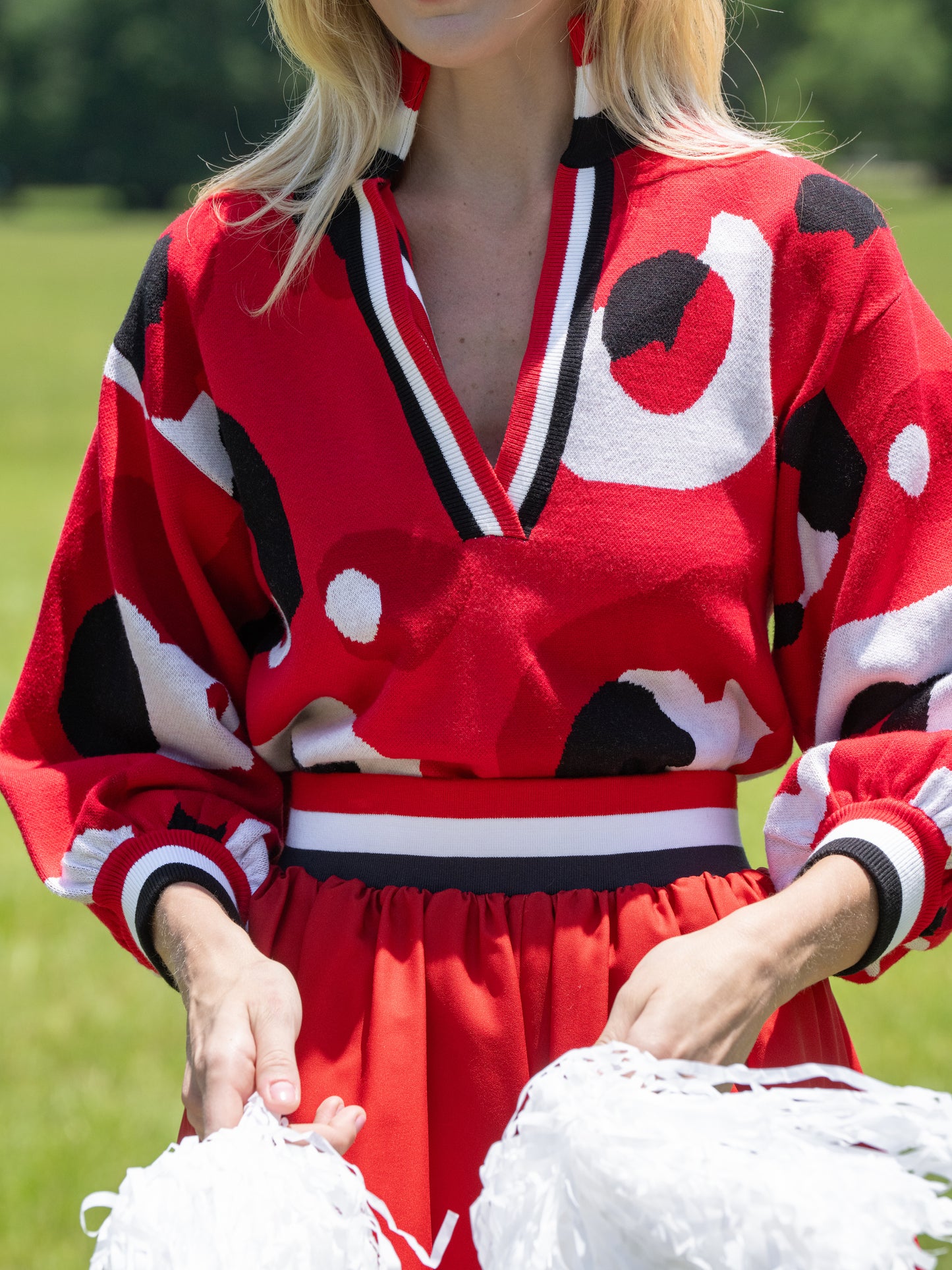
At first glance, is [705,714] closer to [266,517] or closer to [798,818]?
[798,818]

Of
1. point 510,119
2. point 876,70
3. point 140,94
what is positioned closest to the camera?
point 510,119

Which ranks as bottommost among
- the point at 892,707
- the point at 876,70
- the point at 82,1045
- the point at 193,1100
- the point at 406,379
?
the point at 82,1045

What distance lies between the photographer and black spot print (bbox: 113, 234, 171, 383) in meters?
1.53

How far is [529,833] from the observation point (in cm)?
138

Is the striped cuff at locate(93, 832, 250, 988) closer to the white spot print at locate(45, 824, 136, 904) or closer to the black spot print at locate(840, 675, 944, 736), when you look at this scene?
the white spot print at locate(45, 824, 136, 904)

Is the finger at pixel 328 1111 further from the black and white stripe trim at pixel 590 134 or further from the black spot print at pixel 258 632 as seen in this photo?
the black and white stripe trim at pixel 590 134

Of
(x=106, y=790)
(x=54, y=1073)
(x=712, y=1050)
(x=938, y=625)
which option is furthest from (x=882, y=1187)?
(x=54, y=1073)

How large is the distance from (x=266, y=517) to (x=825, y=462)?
0.52 meters

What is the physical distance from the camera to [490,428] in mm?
1455

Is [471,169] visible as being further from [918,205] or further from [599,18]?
[918,205]

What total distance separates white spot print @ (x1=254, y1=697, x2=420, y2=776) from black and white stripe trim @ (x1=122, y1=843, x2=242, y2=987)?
0.14m

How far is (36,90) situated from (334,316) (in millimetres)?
60747

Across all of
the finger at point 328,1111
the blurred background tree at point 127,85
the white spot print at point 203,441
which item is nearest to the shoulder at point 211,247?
the white spot print at point 203,441

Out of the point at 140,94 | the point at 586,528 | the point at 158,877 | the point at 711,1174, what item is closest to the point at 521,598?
the point at 586,528
